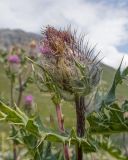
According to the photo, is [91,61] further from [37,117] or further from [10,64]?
[10,64]

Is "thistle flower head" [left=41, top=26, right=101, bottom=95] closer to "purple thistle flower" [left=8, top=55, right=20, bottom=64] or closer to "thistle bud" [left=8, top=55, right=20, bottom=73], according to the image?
"thistle bud" [left=8, top=55, right=20, bottom=73]

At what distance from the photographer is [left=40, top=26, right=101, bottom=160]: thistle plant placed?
3.24 meters

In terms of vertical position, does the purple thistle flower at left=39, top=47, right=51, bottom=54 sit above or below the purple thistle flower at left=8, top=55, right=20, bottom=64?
below

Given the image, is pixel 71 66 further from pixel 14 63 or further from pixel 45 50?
pixel 14 63

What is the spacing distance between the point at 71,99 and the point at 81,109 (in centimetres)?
10

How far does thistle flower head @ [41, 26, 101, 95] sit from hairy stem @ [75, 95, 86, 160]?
10 centimetres

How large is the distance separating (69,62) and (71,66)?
4cm

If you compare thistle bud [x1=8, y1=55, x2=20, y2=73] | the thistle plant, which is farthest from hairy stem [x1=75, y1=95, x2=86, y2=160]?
thistle bud [x1=8, y1=55, x2=20, y2=73]

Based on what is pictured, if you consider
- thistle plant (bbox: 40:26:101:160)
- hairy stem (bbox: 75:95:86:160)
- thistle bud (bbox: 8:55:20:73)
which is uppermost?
thistle bud (bbox: 8:55:20:73)

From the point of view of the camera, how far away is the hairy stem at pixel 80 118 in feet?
10.8

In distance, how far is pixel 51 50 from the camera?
334 cm

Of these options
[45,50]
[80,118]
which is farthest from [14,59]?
[80,118]

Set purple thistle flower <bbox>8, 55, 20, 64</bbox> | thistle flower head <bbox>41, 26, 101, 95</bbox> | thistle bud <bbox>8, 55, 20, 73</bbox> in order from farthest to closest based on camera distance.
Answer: purple thistle flower <bbox>8, 55, 20, 64</bbox>
thistle bud <bbox>8, 55, 20, 73</bbox>
thistle flower head <bbox>41, 26, 101, 95</bbox>

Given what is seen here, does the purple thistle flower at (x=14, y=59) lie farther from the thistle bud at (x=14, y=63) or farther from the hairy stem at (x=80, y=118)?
the hairy stem at (x=80, y=118)
